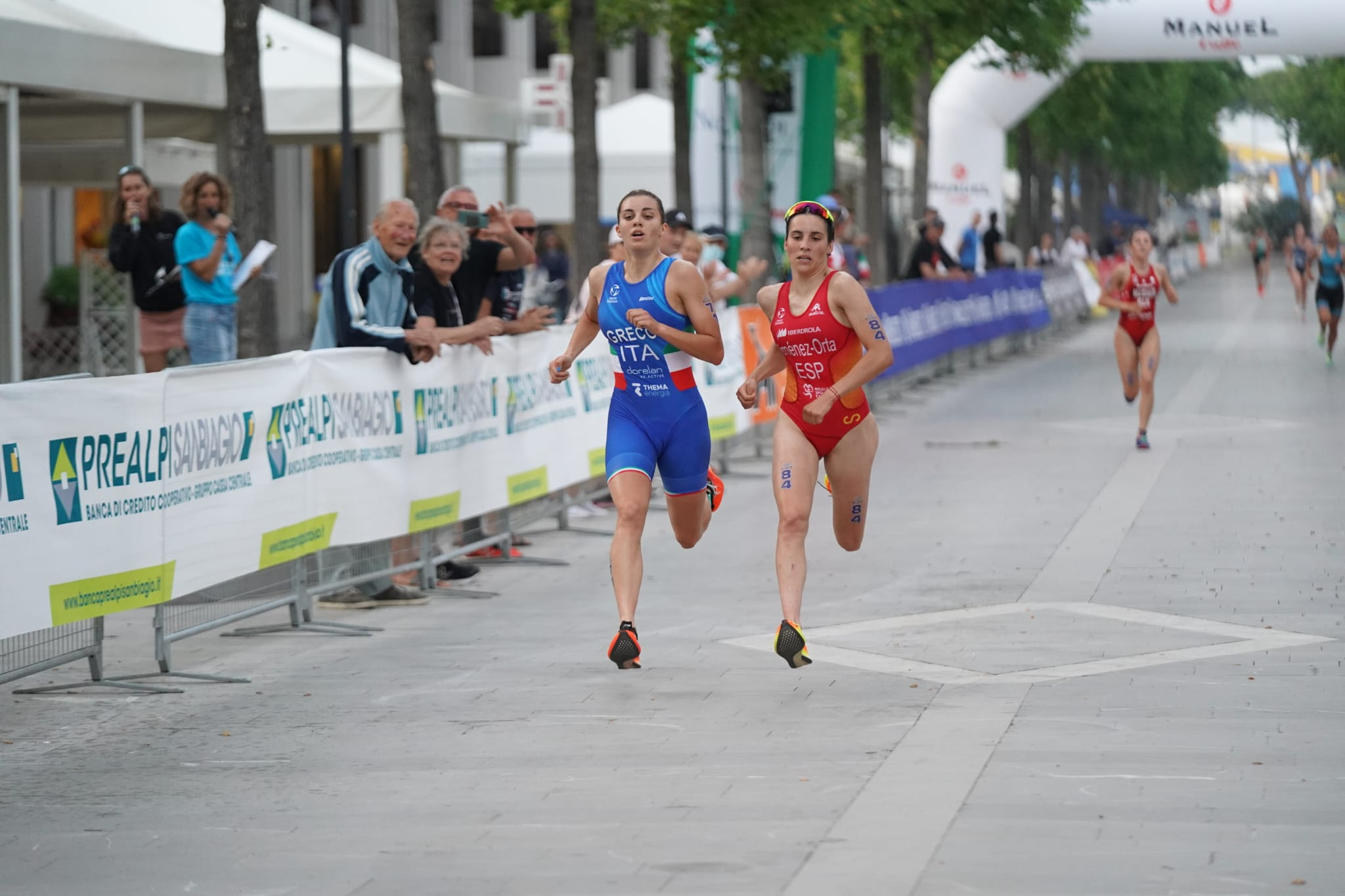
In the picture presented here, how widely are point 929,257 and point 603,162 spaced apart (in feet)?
23.9

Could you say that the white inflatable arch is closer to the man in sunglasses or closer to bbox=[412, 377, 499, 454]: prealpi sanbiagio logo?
the man in sunglasses

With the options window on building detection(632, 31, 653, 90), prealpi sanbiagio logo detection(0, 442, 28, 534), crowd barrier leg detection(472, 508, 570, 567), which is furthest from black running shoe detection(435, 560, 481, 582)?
window on building detection(632, 31, 653, 90)

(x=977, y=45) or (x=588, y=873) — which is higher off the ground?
(x=977, y=45)

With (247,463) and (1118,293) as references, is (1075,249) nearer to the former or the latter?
(1118,293)

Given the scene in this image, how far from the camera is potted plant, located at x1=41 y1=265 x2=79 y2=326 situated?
1142 inches

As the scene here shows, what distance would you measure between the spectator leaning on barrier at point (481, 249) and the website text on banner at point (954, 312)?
401 inches

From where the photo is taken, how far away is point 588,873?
5.59 metres

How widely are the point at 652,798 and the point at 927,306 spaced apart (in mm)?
20179

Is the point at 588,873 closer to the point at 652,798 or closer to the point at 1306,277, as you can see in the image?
the point at 652,798

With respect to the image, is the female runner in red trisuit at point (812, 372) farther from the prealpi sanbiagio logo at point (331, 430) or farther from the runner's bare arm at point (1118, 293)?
the runner's bare arm at point (1118, 293)

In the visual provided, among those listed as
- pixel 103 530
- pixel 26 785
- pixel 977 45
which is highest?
pixel 977 45

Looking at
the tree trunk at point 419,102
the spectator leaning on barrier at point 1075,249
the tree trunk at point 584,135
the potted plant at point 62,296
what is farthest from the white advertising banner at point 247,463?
→ the spectator leaning on barrier at point 1075,249

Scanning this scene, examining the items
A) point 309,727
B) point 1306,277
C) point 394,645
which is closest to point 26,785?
point 309,727

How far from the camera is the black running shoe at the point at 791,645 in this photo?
8266 mm
